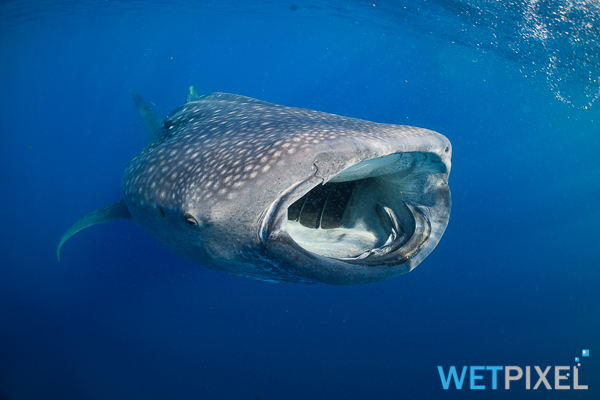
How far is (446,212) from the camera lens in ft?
5.78

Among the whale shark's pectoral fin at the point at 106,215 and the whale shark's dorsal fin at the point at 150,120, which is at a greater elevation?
the whale shark's dorsal fin at the point at 150,120

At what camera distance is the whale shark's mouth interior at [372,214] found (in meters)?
1.61

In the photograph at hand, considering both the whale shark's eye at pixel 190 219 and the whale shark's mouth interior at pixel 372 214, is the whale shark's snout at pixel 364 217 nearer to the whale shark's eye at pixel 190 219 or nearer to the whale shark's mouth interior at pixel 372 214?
the whale shark's mouth interior at pixel 372 214

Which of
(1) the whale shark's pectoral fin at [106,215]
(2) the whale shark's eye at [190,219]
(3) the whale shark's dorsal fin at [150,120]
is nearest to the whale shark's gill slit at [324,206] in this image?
(2) the whale shark's eye at [190,219]

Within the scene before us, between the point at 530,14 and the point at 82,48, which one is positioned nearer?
the point at 530,14

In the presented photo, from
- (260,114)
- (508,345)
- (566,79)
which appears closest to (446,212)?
(260,114)

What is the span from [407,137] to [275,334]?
6.78 meters

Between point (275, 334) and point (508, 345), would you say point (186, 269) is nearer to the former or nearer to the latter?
point (275, 334)

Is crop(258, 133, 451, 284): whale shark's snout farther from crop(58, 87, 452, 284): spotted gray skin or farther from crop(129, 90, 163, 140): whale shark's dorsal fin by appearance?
crop(129, 90, 163, 140): whale shark's dorsal fin

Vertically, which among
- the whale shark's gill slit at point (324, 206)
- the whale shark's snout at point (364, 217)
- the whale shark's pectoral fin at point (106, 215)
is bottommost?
the whale shark's pectoral fin at point (106, 215)

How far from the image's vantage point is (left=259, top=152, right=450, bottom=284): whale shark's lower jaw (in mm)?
1144

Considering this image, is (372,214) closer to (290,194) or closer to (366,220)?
(366,220)

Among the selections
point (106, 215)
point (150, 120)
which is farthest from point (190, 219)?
point (150, 120)

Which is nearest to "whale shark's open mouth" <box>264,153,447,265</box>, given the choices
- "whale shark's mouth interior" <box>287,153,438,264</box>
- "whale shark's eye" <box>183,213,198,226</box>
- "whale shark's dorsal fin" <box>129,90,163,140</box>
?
"whale shark's mouth interior" <box>287,153,438,264</box>
